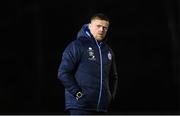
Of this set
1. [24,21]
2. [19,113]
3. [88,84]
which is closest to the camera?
[88,84]

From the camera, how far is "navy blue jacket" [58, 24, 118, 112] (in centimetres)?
463

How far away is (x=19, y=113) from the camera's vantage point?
11.5m

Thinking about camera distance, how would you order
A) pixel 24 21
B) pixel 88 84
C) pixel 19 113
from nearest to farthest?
pixel 88 84
pixel 19 113
pixel 24 21

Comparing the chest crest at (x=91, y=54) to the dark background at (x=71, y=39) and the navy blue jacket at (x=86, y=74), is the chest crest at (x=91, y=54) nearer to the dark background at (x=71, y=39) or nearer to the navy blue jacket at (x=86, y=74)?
the navy blue jacket at (x=86, y=74)

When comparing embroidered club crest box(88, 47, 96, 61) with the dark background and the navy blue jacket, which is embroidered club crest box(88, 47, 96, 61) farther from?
the dark background

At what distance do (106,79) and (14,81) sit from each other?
24.4 ft

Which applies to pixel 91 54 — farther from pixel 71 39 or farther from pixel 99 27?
pixel 71 39

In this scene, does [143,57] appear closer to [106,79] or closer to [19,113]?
[19,113]

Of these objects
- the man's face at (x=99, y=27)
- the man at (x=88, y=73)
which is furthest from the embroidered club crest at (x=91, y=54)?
the man's face at (x=99, y=27)

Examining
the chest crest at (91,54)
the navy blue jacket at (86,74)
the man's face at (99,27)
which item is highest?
the man's face at (99,27)

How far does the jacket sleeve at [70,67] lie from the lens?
461 cm

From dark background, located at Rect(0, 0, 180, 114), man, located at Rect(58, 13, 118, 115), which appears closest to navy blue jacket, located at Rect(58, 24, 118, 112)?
man, located at Rect(58, 13, 118, 115)

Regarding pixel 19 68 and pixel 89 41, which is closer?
pixel 89 41

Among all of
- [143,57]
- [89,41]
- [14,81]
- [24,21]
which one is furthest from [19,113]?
[89,41]
